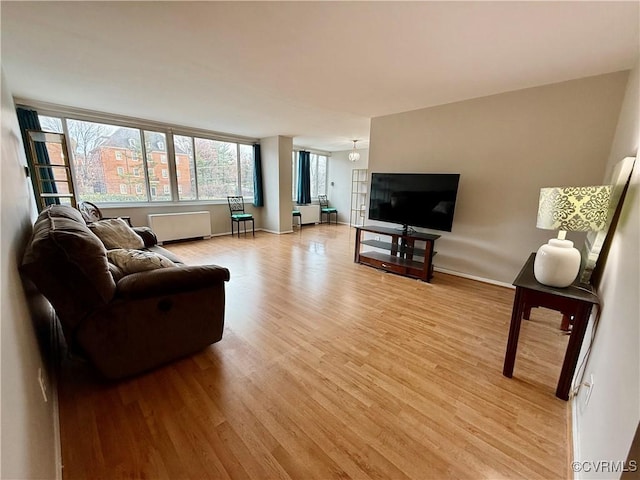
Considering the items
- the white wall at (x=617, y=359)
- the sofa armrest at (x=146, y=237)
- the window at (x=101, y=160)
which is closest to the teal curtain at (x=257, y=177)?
the window at (x=101, y=160)

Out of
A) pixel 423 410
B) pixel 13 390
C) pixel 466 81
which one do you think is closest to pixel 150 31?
pixel 13 390

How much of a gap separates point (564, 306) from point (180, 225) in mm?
5688

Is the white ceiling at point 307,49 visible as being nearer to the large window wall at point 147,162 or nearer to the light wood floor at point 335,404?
the large window wall at point 147,162

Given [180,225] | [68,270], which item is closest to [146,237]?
[68,270]

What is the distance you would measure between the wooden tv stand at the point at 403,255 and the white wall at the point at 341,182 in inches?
171

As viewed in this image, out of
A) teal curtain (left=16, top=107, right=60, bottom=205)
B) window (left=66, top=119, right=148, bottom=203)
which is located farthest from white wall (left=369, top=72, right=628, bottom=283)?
teal curtain (left=16, top=107, right=60, bottom=205)

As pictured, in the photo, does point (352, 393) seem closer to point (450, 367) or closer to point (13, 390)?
point (450, 367)

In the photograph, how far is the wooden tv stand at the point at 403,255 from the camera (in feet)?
11.3

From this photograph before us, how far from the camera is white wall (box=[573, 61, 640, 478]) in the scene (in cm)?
83

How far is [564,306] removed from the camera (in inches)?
60.8

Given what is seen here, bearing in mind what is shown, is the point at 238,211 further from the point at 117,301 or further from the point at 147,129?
the point at 117,301

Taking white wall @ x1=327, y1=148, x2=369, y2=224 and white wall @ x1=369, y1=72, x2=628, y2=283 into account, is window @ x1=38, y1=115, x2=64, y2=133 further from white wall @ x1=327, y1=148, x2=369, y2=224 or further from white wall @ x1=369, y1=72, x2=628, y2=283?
white wall @ x1=327, y1=148, x2=369, y2=224

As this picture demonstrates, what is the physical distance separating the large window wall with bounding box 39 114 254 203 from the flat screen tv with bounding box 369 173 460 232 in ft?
12.5

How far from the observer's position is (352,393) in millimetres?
1604
